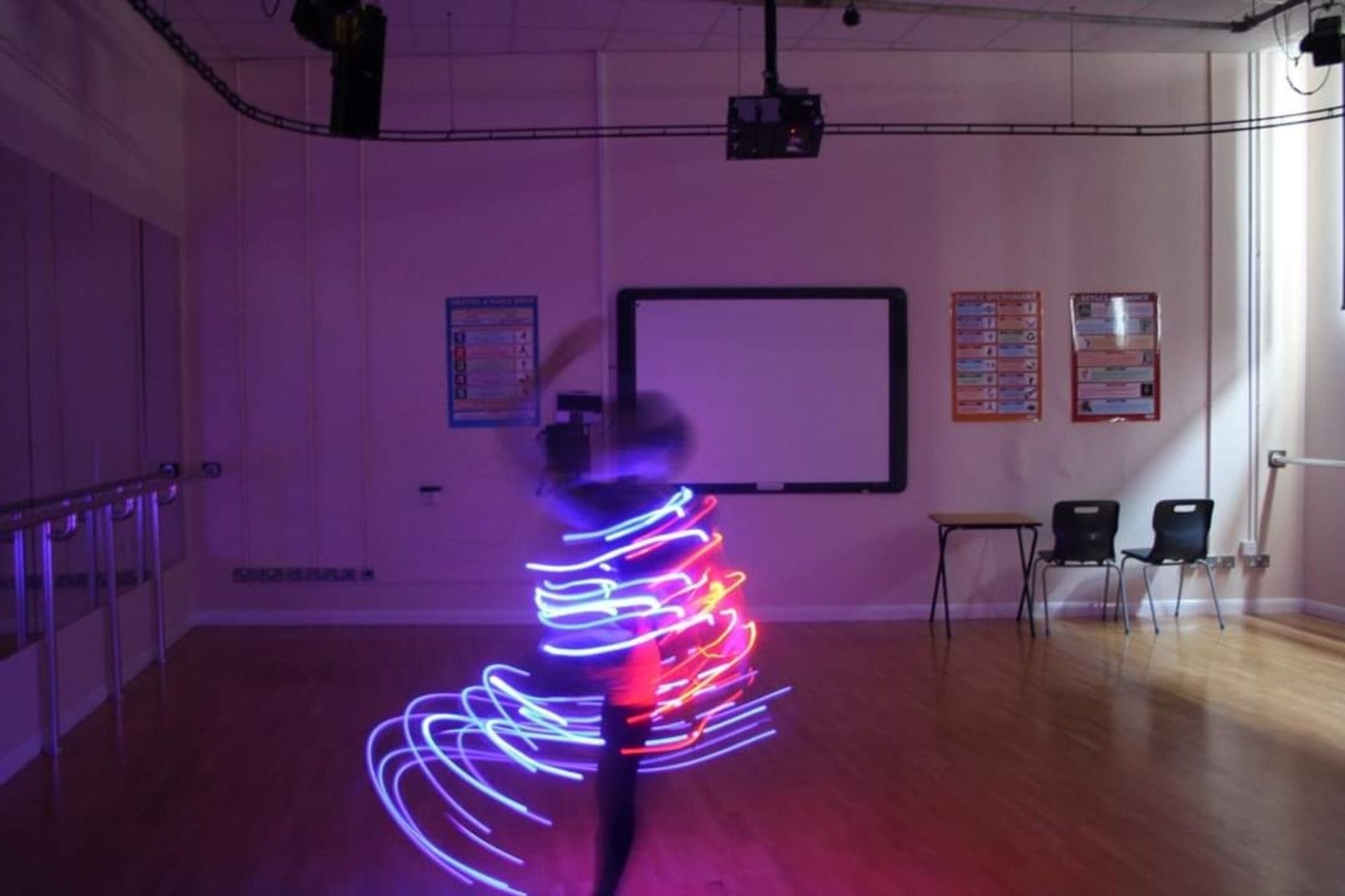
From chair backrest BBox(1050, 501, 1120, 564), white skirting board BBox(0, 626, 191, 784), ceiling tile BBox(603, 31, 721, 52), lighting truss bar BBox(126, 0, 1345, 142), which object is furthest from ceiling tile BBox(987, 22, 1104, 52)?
white skirting board BBox(0, 626, 191, 784)

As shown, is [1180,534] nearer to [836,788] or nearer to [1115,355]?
[1115,355]

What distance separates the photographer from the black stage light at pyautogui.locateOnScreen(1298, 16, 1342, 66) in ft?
21.0

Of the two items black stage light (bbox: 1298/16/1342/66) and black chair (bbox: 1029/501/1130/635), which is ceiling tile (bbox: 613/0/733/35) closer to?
black stage light (bbox: 1298/16/1342/66)

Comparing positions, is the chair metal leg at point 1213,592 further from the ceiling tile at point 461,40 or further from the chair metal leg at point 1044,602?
the ceiling tile at point 461,40

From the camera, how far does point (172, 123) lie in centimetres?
755

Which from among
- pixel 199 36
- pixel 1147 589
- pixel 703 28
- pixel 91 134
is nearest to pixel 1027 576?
pixel 1147 589

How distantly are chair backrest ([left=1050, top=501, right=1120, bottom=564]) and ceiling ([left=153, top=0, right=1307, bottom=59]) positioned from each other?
323 centimetres

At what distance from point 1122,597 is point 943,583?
1.32 m

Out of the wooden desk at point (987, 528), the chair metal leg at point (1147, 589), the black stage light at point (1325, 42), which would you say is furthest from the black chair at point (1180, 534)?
the black stage light at point (1325, 42)

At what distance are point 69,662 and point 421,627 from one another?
263 cm

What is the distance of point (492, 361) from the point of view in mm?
7898

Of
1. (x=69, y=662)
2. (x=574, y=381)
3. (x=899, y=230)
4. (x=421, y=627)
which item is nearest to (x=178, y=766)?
(x=69, y=662)

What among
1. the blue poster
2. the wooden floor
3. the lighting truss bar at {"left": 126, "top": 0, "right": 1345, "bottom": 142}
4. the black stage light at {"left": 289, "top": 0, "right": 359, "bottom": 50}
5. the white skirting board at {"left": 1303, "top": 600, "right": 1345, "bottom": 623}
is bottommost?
the wooden floor

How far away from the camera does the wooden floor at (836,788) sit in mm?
3771
